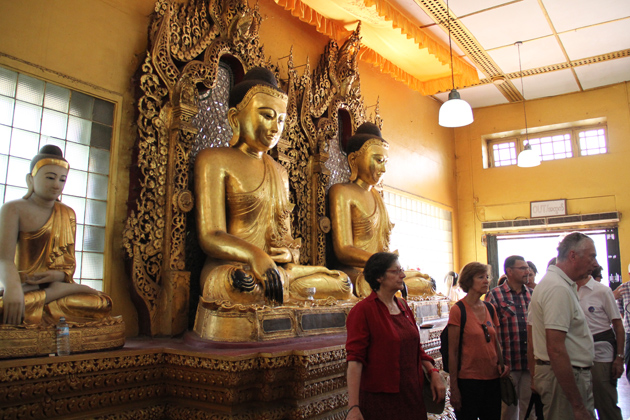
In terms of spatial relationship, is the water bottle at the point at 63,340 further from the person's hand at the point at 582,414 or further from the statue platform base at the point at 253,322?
the person's hand at the point at 582,414

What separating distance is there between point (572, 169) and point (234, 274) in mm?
6906

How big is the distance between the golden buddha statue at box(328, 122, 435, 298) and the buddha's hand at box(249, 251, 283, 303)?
142cm

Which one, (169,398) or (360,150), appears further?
(360,150)

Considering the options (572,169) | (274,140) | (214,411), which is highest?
(572,169)

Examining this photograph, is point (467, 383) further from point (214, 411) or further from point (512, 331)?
point (214, 411)

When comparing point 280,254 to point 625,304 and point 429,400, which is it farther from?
point 625,304

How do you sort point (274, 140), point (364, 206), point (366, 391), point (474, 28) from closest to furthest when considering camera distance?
1. point (366, 391)
2. point (274, 140)
3. point (364, 206)
4. point (474, 28)

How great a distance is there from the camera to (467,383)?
2.47 meters

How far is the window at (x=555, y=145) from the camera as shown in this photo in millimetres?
8211

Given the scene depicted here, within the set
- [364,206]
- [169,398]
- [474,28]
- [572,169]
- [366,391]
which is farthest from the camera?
[572,169]

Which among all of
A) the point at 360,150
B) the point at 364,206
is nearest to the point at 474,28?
the point at 360,150

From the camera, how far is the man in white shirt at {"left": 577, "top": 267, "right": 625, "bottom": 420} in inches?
115

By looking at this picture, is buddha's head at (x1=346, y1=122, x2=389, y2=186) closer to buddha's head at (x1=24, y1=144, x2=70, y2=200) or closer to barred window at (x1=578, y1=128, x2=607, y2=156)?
buddha's head at (x1=24, y1=144, x2=70, y2=200)

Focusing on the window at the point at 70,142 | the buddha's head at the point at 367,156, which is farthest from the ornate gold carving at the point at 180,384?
the buddha's head at the point at 367,156
